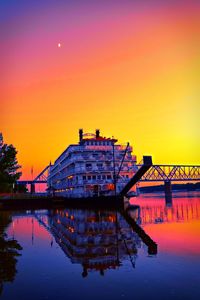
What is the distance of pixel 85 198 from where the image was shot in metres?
59.3

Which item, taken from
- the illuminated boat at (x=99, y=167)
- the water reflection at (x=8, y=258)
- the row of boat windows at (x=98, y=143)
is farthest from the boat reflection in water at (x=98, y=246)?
the row of boat windows at (x=98, y=143)

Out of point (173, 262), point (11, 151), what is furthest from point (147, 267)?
point (11, 151)

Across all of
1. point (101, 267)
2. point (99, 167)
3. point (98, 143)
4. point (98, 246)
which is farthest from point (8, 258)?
point (98, 143)

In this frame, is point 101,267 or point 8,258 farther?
point 8,258

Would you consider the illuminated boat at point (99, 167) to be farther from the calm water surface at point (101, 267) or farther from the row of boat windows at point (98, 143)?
the calm water surface at point (101, 267)

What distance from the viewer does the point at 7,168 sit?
69.1 meters

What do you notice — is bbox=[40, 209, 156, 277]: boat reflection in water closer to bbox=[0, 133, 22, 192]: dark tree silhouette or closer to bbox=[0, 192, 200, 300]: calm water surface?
bbox=[0, 192, 200, 300]: calm water surface

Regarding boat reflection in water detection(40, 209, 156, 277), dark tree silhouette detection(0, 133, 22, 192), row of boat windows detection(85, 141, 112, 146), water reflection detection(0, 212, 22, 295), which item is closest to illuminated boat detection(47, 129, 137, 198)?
row of boat windows detection(85, 141, 112, 146)

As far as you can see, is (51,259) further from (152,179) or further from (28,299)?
(152,179)

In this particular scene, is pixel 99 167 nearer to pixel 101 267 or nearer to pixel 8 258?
pixel 8 258

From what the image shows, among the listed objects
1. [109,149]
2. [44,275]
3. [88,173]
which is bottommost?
[44,275]

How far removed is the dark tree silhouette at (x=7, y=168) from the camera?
65.6 meters

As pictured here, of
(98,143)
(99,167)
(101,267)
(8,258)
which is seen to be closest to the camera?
(101,267)

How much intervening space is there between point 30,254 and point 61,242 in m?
3.81
